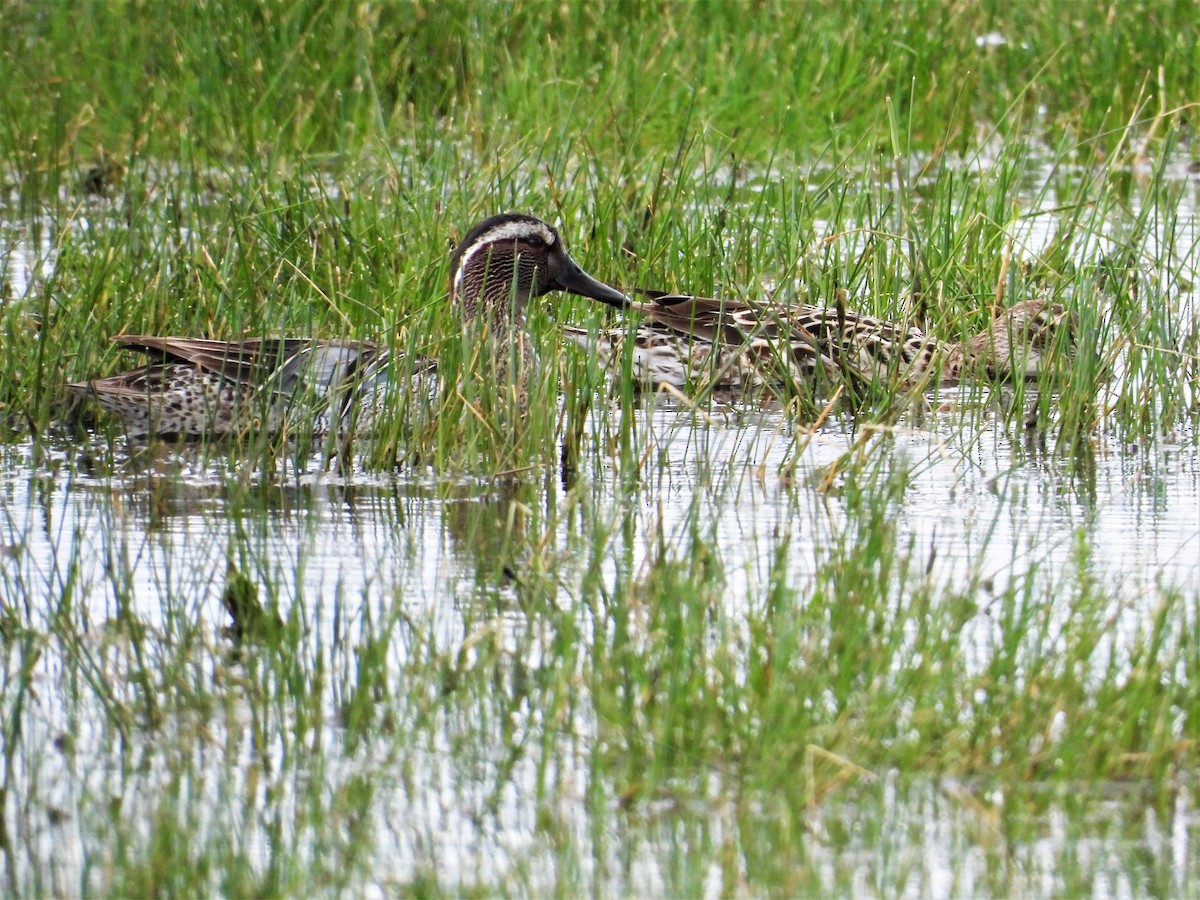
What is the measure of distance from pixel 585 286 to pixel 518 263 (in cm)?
34

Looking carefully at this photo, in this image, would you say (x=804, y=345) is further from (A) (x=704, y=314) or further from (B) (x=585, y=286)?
(B) (x=585, y=286)

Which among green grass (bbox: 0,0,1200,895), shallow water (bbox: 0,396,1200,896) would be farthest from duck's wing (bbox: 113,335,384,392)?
shallow water (bbox: 0,396,1200,896)

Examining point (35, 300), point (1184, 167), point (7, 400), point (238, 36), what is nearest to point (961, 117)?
point (1184, 167)

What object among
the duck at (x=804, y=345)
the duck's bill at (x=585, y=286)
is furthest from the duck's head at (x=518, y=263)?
the duck at (x=804, y=345)

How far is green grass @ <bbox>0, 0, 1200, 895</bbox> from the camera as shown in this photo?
3896mm

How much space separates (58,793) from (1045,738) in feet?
6.08

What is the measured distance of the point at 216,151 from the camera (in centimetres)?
1176

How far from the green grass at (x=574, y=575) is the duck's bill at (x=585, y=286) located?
0.92ft

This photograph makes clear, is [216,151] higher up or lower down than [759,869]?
higher up

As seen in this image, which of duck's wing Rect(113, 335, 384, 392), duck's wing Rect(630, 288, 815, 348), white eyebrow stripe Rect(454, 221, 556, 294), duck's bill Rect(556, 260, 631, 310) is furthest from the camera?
duck's wing Rect(630, 288, 815, 348)

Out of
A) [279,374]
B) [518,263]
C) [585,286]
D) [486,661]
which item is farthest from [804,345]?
[486,661]

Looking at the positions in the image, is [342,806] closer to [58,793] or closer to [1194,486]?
[58,793]

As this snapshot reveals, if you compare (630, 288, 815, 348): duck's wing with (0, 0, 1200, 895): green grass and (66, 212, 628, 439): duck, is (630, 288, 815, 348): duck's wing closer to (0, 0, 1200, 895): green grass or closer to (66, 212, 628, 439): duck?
(0, 0, 1200, 895): green grass

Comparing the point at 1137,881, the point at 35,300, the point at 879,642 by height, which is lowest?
the point at 1137,881
